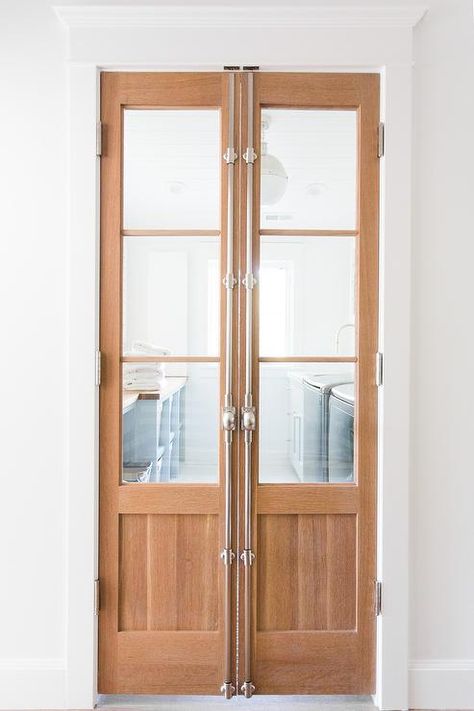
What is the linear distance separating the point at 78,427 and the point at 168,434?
0.31 metres

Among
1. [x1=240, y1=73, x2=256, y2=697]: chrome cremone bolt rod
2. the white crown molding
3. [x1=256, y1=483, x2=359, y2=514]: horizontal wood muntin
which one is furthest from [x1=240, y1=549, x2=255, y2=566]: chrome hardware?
the white crown molding

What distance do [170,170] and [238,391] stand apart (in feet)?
2.63

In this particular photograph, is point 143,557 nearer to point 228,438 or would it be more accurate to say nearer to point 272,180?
point 228,438

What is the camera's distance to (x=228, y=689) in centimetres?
193

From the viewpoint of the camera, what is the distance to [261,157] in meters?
1.94

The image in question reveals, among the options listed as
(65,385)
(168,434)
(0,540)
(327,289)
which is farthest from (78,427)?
(327,289)

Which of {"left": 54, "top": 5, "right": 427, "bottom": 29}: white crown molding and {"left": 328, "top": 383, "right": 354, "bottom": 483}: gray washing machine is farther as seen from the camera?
{"left": 328, "top": 383, "right": 354, "bottom": 483}: gray washing machine

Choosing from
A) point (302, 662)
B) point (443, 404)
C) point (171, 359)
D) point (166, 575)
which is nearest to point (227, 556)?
point (166, 575)

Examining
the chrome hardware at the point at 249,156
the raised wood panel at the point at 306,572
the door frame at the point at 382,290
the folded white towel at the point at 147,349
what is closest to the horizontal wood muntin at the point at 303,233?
the door frame at the point at 382,290

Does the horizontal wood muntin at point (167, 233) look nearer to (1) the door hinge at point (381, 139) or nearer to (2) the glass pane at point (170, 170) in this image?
(2) the glass pane at point (170, 170)

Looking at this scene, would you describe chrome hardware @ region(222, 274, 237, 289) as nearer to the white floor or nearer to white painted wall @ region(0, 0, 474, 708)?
white painted wall @ region(0, 0, 474, 708)

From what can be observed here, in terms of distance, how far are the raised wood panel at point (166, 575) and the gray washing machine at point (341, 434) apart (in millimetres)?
460

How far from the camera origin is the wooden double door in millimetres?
1938

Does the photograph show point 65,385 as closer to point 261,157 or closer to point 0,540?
point 0,540
